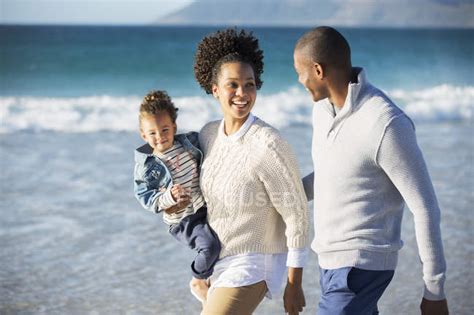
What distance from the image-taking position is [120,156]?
8055 mm

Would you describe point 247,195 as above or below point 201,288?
above

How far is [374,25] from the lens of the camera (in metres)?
22.1

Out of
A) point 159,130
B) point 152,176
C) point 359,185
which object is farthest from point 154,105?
point 359,185

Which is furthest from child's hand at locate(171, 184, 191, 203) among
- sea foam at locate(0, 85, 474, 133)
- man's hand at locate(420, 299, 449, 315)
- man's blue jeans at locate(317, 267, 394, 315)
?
sea foam at locate(0, 85, 474, 133)

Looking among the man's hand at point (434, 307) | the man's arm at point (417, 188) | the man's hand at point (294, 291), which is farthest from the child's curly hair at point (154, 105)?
the man's hand at point (434, 307)

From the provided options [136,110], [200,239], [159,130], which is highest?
[136,110]

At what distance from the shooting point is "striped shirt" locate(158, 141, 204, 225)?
2451 mm

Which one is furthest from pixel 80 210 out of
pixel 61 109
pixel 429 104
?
pixel 429 104

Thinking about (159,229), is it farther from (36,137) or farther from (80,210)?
(36,137)

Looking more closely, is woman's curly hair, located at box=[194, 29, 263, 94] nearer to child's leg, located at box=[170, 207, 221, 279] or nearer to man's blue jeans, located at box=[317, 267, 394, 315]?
child's leg, located at box=[170, 207, 221, 279]

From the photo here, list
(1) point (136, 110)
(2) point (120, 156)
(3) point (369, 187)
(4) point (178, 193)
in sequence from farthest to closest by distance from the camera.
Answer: (1) point (136, 110) → (2) point (120, 156) → (4) point (178, 193) → (3) point (369, 187)

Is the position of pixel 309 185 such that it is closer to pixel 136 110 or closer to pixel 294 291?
pixel 294 291

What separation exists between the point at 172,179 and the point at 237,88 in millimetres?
335

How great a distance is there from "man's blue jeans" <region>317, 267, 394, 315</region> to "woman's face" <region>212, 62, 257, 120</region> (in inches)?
20.9
